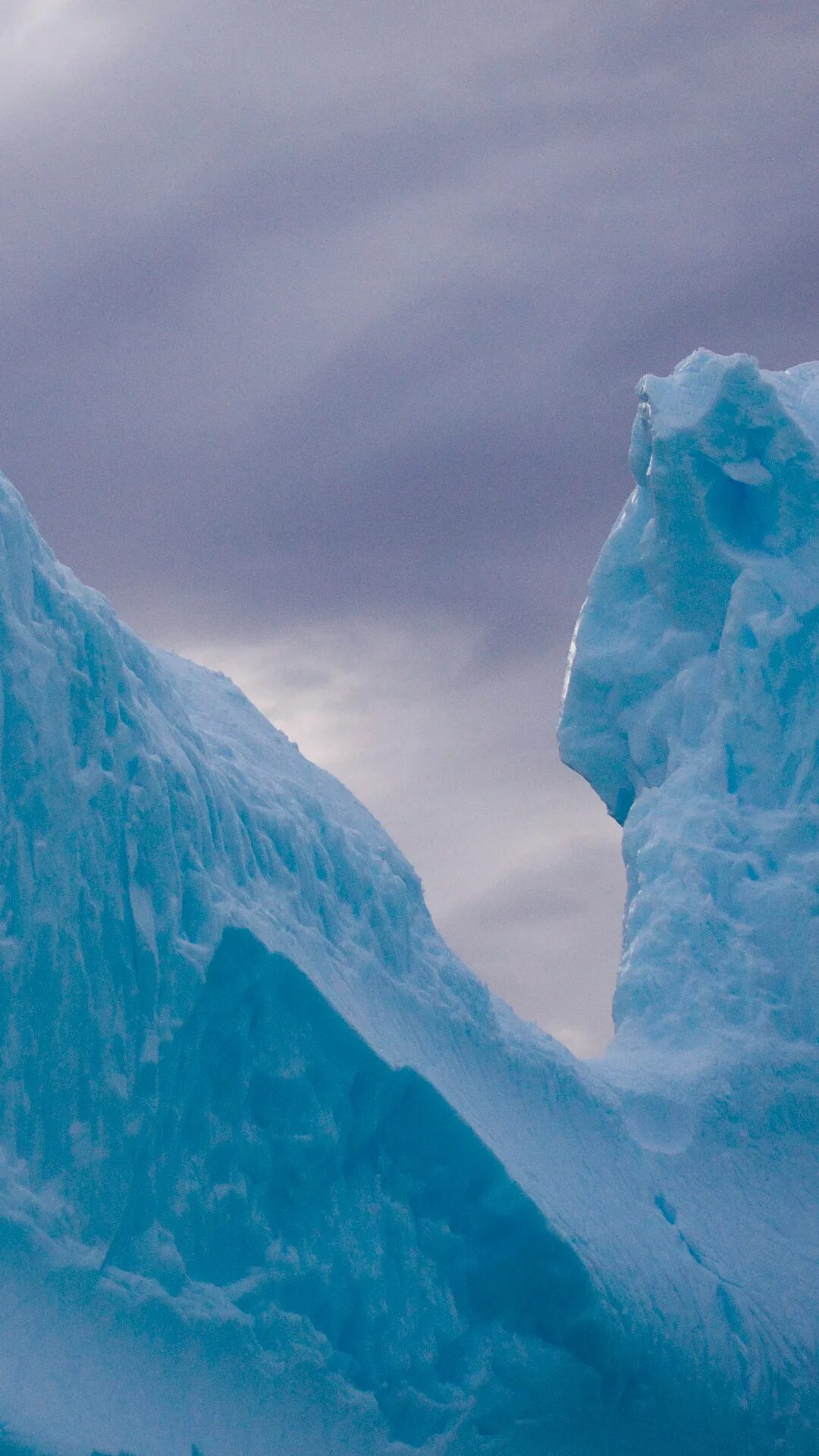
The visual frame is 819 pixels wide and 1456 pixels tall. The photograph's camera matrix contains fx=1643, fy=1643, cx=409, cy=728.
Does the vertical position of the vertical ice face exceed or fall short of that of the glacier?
it exceeds it

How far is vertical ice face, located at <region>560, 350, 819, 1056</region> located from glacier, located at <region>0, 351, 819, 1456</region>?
1.1 inches

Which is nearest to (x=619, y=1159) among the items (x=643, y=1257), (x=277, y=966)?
(x=643, y=1257)

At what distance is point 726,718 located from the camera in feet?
39.3

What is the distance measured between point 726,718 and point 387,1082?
5003 millimetres

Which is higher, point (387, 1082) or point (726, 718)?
point (726, 718)

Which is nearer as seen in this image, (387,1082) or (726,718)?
(387,1082)

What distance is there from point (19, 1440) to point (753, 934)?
665 centimetres

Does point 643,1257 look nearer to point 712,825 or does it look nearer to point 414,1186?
point 414,1186

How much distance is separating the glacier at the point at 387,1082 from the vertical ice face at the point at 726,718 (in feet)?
0.09

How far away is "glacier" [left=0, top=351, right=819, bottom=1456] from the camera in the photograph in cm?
674

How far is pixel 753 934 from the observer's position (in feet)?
37.2

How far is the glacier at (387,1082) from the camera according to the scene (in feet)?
22.1

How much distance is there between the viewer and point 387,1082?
7.97 metres

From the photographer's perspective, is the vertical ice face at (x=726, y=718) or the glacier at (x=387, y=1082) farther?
the vertical ice face at (x=726, y=718)
